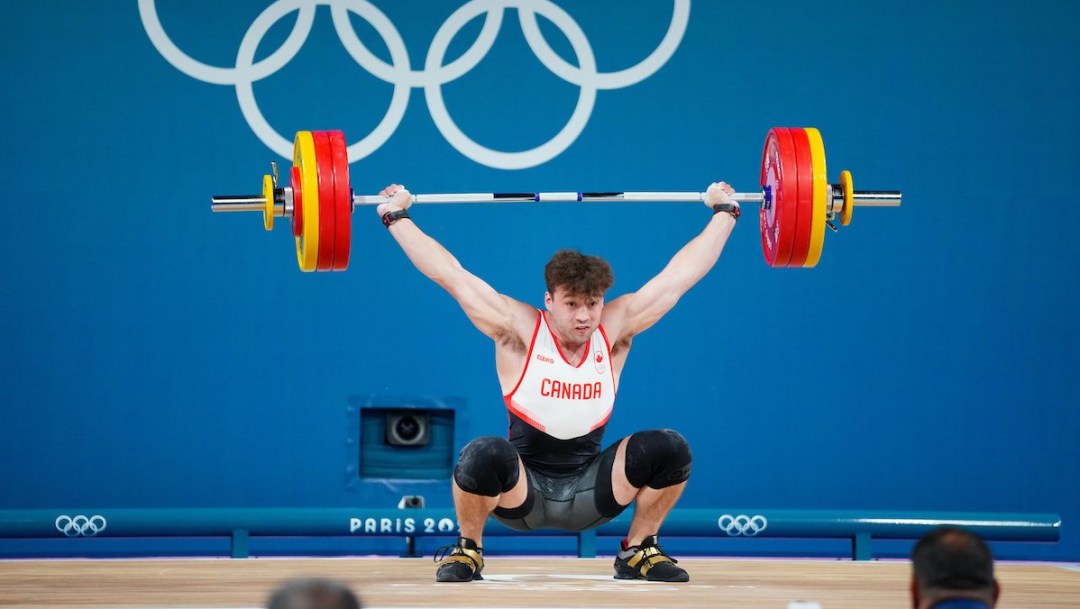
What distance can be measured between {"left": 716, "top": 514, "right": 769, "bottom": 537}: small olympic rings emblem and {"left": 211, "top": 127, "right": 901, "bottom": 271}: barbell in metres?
1.28

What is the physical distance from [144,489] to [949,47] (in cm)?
356

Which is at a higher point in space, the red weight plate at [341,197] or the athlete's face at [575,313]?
the red weight plate at [341,197]

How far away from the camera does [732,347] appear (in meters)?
4.91

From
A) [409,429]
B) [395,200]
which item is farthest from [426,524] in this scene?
[395,200]

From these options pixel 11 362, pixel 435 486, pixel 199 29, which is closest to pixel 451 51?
pixel 199 29

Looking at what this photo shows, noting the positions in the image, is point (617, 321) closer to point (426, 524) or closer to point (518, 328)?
point (518, 328)

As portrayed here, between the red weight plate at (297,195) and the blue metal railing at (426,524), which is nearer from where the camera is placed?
the red weight plate at (297,195)

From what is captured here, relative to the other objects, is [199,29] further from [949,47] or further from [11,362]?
[949,47]

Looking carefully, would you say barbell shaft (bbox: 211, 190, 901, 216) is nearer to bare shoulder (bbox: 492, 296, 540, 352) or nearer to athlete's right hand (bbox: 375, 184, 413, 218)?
athlete's right hand (bbox: 375, 184, 413, 218)

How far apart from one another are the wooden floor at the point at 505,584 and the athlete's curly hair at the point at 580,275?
768mm

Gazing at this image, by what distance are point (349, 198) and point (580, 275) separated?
0.70 m

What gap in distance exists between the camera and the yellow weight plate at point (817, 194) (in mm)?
3486

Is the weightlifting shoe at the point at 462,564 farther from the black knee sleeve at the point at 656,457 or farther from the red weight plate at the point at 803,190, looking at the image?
the red weight plate at the point at 803,190

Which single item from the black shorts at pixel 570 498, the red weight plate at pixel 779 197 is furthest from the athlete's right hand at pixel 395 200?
the red weight plate at pixel 779 197
